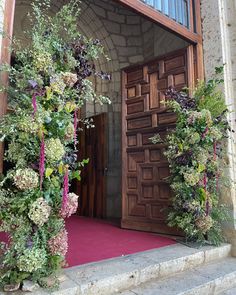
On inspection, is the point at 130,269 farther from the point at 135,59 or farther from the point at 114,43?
the point at 114,43

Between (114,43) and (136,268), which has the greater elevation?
(114,43)

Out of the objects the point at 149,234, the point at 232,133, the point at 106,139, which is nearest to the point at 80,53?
the point at 232,133

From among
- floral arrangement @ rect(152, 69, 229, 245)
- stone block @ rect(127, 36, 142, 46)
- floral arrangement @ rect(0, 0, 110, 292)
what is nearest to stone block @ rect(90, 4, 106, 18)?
stone block @ rect(127, 36, 142, 46)

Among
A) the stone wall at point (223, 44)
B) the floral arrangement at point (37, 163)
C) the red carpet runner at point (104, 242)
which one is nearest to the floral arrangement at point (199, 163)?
the stone wall at point (223, 44)

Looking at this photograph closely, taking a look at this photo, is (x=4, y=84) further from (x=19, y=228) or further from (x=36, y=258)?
(x=36, y=258)

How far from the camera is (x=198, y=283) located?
197cm

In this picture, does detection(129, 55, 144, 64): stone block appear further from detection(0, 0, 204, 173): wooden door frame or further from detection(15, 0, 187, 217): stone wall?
detection(0, 0, 204, 173): wooden door frame

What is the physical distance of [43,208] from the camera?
1481 millimetres

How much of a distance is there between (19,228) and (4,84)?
898mm

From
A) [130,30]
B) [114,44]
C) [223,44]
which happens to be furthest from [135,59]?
[223,44]

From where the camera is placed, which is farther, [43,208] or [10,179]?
[10,179]

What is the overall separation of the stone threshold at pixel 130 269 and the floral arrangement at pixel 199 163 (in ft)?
0.80

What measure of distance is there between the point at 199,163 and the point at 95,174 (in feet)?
8.05

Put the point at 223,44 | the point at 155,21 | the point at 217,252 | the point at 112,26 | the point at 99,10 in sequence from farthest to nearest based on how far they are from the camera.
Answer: the point at 112,26 → the point at 99,10 → the point at 223,44 → the point at 155,21 → the point at 217,252
